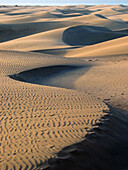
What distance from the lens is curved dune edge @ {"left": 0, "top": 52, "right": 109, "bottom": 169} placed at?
15.0ft

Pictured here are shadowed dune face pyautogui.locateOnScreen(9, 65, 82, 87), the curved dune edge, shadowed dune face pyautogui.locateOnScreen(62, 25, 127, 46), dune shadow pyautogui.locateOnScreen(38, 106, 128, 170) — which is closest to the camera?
the curved dune edge

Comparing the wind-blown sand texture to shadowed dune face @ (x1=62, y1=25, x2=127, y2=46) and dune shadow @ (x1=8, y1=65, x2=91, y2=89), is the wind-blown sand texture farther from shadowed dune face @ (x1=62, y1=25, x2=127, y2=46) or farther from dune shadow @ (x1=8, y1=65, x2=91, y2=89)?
shadowed dune face @ (x1=62, y1=25, x2=127, y2=46)

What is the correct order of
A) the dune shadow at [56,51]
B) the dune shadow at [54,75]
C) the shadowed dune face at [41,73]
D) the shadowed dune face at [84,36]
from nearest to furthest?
the dune shadow at [54,75], the shadowed dune face at [41,73], the dune shadow at [56,51], the shadowed dune face at [84,36]

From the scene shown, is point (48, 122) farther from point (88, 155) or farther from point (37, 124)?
point (88, 155)

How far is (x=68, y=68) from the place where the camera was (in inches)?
535

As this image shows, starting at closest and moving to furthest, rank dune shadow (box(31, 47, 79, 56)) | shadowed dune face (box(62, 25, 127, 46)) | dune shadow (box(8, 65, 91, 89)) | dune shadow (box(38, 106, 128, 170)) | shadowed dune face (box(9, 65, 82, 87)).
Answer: dune shadow (box(38, 106, 128, 170)) → dune shadow (box(8, 65, 91, 89)) → shadowed dune face (box(9, 65, 82, 87)) → dune shadow (box(31, 47, 79, 56)) → shadowed dune face (box(62, 25, 127, 46))

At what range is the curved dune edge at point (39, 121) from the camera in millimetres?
4559

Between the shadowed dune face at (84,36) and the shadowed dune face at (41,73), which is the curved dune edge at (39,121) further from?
the shadowed dune face at (84,36)

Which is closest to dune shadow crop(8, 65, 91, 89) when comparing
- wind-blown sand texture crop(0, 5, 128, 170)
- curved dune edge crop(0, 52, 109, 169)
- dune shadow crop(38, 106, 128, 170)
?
wind-blown sand texture crop(0, 5, 128, 170)

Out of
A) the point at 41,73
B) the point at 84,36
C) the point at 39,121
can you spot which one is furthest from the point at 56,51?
the point at 39,121

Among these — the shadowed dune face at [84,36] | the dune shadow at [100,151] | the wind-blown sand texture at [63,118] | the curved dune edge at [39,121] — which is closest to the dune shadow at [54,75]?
the wind-blown sand texture at [63,118]

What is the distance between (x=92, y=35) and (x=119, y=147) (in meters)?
25.4

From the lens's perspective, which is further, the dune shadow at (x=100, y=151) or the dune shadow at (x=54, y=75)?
the dune shadow at (x=54, y=75)

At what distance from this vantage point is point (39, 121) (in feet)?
19.3
